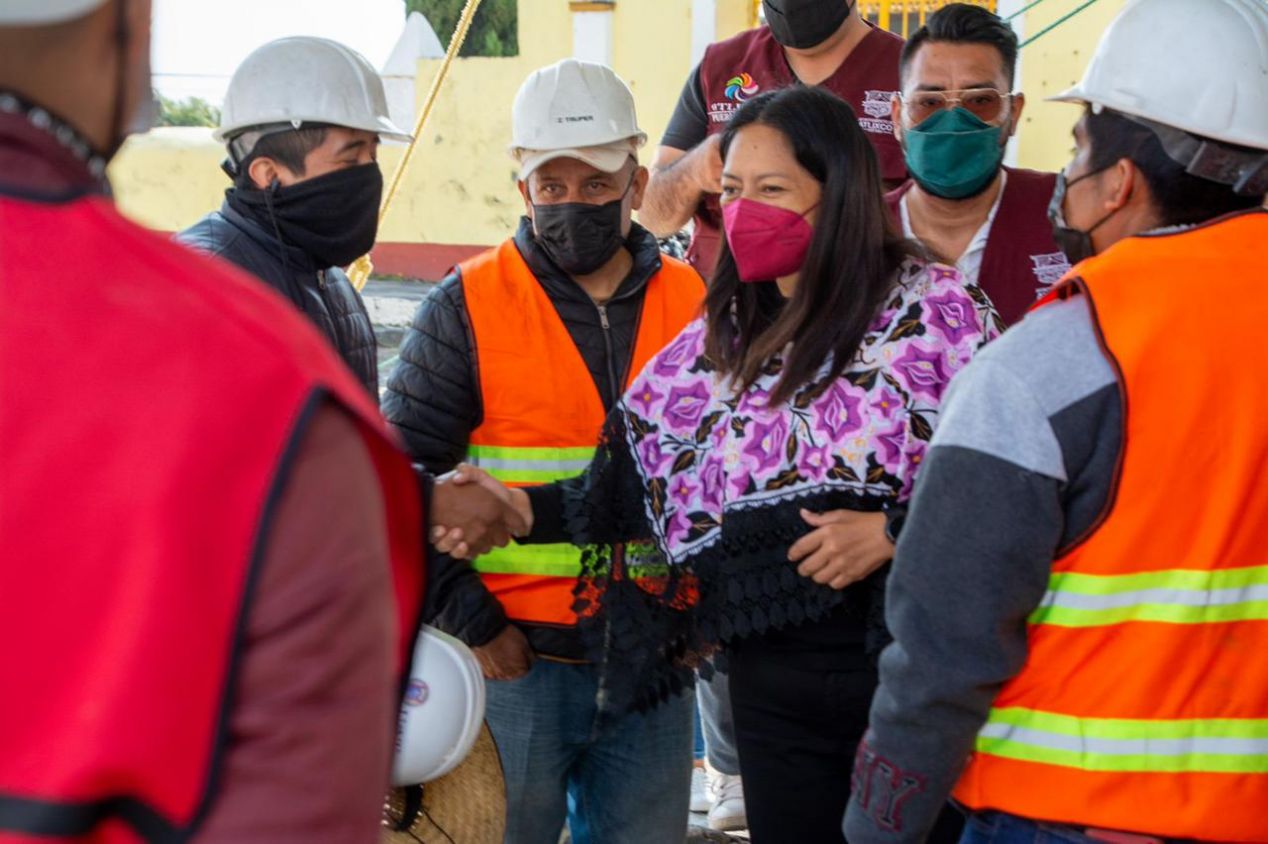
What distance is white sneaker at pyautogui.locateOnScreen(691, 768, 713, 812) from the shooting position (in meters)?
4.79

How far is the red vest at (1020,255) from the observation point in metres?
3.33

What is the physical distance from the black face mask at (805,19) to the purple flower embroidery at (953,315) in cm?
164

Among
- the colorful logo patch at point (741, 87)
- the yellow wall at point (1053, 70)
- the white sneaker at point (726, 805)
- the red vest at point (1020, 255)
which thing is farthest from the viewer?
the yellow wall at point (1053, 70)

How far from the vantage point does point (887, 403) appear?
101 inches

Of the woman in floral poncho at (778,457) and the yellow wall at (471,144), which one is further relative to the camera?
the yellow wall at (471,144)

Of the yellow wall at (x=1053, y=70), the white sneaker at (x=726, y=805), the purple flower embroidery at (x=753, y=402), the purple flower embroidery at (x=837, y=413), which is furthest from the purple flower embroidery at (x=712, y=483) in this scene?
the yellow wall at (x=1053, y=70)

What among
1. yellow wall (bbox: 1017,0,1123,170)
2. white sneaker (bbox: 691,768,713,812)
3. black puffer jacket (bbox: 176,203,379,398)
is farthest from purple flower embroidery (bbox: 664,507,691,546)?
Result: yellow wall (bbox: 1017,0,1123,170)

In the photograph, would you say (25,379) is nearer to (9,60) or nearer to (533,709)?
(9,60)

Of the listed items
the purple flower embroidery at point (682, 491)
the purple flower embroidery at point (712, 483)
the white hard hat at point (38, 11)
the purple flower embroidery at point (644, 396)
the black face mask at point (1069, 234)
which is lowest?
the purple flower embroidery at point (682, 491)

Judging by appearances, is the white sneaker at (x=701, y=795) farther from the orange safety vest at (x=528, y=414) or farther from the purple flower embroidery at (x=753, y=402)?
the purple flower embroidery at (x=753, y=402)

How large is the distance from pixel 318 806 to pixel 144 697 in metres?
0.15

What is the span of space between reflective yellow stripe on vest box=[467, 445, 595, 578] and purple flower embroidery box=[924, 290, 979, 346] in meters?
0.85

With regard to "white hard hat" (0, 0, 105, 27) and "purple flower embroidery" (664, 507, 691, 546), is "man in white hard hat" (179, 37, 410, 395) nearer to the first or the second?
"purple flower embroidery" (664, 507, 691, 546)

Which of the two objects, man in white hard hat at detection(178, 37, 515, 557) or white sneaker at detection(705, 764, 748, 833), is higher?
man in white hard hat at detection(178, 37, 515, 557)
